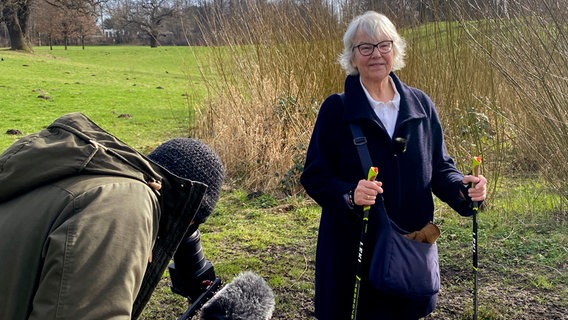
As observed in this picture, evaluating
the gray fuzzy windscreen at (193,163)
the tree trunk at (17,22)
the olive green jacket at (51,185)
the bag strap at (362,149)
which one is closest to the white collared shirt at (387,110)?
the bag strap at (362,149)

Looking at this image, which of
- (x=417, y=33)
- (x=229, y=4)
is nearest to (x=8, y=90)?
(x=229, y=4)

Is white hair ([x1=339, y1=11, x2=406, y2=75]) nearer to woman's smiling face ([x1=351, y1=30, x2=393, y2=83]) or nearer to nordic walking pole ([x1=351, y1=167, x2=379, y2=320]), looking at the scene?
woman's smiling face ([x1=351, y1=30, x2=393, y2=83])

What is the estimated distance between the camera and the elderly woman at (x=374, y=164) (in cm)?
217

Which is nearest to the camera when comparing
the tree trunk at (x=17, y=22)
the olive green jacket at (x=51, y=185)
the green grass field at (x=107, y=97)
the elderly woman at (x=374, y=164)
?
the olive green jacket at (x=51, y=185)

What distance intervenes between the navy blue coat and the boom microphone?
1.36 feet

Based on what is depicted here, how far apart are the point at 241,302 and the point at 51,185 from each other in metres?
0.79

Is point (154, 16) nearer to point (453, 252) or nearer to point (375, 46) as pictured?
point (453, 252)

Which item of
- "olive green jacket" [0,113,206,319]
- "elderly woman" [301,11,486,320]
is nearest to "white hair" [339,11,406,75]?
"elderly woman" [301,11,486,320]

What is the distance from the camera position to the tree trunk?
29266 millimetres

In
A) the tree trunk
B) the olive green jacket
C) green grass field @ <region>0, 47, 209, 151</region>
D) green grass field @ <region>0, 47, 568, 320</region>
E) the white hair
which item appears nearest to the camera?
the olive green jacket

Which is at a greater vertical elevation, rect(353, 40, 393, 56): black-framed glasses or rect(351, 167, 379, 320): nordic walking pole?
rect(353, 40, 393, 56): black-framed glasses

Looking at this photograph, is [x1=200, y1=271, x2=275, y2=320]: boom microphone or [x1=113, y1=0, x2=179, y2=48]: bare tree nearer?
[x1=200, y1=271, x2=275, y2=320]: boom microphone

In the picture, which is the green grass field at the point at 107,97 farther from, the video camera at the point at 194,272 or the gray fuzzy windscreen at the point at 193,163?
the gray fuzzy windscreen at the point at 193,163

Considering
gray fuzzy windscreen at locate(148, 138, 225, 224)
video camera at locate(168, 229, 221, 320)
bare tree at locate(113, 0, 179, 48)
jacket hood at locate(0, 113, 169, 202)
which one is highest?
bare tree at locate(113, 0, 179, 48)
